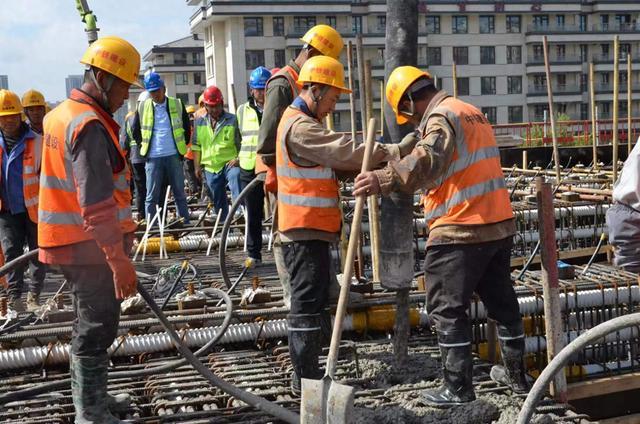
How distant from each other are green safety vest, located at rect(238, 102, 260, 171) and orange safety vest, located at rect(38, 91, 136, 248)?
381 centimetres

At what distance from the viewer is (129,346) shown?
5043 millimetres

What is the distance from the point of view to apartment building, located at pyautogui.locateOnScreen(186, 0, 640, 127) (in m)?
52.6

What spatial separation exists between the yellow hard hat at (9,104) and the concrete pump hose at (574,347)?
5.08m

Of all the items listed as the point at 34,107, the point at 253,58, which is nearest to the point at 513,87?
the point at 253,58

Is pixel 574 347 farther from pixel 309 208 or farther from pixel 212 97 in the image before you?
pixel 212 97

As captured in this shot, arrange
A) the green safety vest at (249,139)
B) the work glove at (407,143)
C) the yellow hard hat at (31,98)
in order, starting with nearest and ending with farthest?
the work glove at (407,143), the yellow hard hat at (31,98), the green safety vest at (249,139)

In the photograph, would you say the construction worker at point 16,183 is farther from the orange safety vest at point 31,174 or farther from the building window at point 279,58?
the building window at point 279,58

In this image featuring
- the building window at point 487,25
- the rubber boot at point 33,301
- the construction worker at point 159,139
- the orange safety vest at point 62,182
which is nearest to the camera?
the orange safety vest at point 62,182

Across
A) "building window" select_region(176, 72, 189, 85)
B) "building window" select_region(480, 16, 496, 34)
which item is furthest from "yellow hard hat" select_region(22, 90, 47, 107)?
"building window" select_region(176, 72, 189, 85)

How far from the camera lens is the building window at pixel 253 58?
52.0 metres

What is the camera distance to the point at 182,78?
64.5m

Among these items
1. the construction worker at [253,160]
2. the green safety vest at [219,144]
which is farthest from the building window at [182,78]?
the construction worker at [253,160]

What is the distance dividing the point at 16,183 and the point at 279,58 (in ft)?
155

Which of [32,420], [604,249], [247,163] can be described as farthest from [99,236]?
[604,249]
